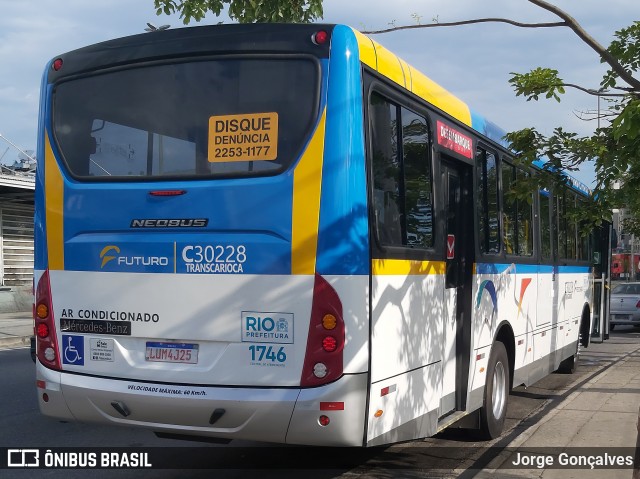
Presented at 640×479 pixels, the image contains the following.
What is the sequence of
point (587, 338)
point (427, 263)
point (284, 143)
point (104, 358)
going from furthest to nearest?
point (587, 338) → point (427, 263) → point (104, 358) → point (284, 143)

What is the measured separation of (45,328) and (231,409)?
5.71 feet

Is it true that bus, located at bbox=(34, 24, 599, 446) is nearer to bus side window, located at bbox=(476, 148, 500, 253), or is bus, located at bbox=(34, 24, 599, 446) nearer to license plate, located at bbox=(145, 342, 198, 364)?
license plate, located at bbox=(145, 342, 198, 364)

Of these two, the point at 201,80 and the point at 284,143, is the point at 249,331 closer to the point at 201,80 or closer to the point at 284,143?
the point at 284,143

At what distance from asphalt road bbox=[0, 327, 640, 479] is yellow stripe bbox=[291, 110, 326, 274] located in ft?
7.90

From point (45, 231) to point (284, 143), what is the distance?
2078 mm

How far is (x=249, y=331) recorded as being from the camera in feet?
17.8

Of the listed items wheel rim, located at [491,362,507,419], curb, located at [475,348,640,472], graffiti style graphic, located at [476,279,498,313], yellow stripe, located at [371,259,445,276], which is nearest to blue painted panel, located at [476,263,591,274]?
graffiti style graphic, located at [476,279,498,313]

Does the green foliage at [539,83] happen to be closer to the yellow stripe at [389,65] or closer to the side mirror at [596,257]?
the yellow stripe at [389,65]

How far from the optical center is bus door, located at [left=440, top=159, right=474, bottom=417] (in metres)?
7.02

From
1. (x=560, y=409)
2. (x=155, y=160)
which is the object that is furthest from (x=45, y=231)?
(x=560, y=409)

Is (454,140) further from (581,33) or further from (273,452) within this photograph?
(273,452)

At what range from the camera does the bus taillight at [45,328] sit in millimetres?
6082

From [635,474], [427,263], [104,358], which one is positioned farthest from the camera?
[427,263]

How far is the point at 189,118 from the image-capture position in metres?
5.78
